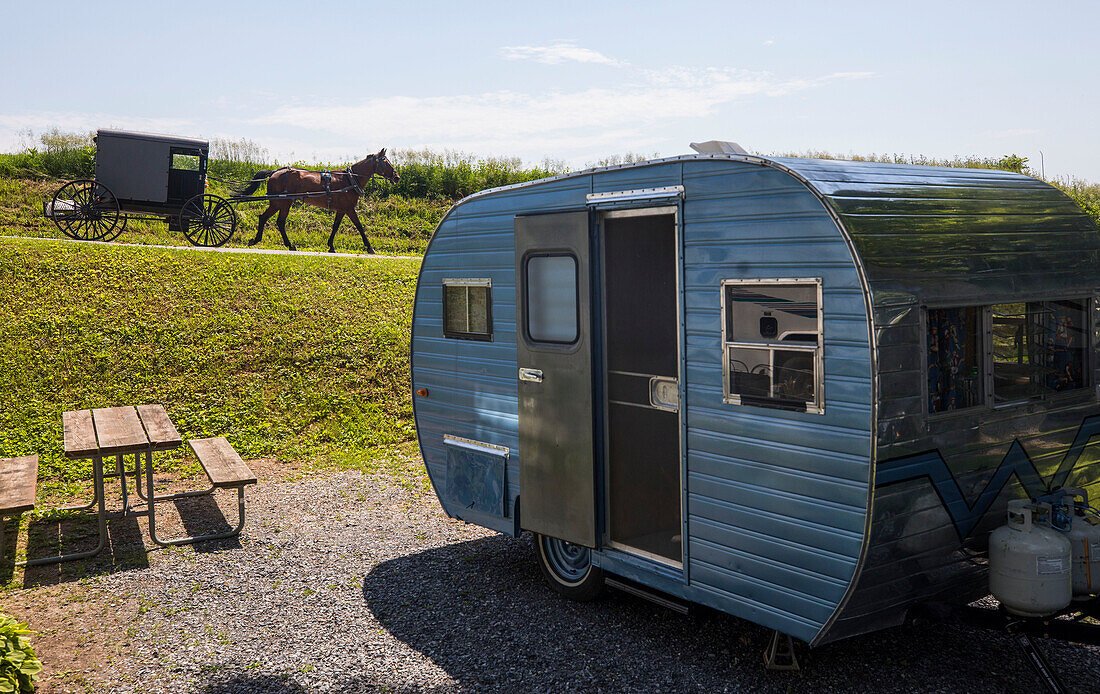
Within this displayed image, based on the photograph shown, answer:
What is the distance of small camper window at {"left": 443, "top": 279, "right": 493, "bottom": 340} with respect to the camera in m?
6.12

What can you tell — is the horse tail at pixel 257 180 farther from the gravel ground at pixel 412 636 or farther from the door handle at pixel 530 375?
the door handle at pixel 530 375

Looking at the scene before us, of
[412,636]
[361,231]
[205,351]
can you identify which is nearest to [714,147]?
[412,636]

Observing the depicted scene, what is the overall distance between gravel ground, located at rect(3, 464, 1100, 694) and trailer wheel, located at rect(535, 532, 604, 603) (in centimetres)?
10

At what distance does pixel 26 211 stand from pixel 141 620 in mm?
17492

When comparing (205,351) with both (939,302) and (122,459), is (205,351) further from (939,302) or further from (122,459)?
(939,302)

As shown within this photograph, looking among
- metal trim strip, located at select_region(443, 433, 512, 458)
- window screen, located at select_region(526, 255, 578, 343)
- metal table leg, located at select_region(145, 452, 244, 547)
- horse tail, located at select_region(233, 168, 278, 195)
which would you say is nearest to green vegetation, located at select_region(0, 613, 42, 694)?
metal table leg, located at select_region(145, 452, 244, 547)

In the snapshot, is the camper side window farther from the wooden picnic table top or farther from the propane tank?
the wooden picnic table top

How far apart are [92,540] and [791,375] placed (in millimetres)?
6092

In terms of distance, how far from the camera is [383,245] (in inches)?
833

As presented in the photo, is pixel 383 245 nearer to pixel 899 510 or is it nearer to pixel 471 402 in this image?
pixel 471 402

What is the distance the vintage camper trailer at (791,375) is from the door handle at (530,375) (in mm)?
26

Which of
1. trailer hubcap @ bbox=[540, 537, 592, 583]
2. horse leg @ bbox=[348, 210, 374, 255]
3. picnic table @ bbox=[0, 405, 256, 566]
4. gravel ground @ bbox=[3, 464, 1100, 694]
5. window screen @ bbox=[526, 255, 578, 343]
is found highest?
horse leg @ bbox=[348, 210, 374, 255]

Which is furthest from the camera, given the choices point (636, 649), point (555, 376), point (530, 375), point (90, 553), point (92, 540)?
point (92, 540)

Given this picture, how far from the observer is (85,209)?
17.3m
